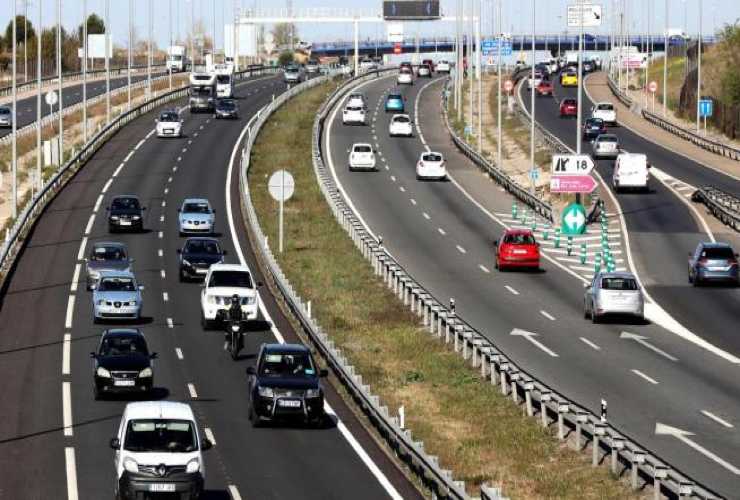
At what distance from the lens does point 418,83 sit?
179375 millimetres

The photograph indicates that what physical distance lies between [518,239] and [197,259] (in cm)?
1254

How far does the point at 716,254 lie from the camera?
2404 inches

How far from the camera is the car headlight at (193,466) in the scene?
2831 cm

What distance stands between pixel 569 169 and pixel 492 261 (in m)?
8.00

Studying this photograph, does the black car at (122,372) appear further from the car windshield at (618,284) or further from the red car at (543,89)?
the red car at (543,89)

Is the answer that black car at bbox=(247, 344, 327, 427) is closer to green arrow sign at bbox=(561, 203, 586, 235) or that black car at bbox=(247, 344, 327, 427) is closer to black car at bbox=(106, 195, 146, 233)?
green arrow sign at bbox=(561, 203, 586, 235)

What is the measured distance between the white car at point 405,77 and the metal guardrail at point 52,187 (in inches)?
1517

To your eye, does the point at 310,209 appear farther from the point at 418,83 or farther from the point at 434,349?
the point at 418,83

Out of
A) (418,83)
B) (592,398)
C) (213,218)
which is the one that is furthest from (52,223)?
(418,83)

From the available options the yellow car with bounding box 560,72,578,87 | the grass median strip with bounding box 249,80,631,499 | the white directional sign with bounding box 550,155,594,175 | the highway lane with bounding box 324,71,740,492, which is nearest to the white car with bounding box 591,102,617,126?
the highway lane with bounding box 324,71,740,492

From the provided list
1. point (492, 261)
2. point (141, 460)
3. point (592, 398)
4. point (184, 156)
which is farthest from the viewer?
point (184, 156)

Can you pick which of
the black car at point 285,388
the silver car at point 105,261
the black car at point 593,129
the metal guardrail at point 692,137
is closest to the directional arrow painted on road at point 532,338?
the black car at point 285,388

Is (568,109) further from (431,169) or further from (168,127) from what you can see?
(431,169)

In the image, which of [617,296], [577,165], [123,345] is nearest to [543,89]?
[577,165]
